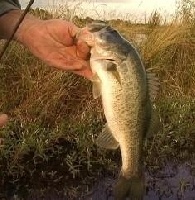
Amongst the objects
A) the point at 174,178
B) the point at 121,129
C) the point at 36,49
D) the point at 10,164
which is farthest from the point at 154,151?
the point at 121,129

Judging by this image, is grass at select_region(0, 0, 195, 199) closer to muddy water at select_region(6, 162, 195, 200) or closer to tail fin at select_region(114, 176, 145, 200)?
muddy water at select_region(6, 162, 195, 200)

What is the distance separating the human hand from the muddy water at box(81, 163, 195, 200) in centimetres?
233

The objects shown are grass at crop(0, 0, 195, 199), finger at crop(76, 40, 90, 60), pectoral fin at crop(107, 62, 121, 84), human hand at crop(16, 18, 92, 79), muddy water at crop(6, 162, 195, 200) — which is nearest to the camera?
pectoral fin at crop(107, 62, 121, 84)

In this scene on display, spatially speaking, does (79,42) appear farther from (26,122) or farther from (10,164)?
(26,122)

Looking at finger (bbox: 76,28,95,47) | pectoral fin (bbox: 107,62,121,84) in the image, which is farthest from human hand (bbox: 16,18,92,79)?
pectoral fin (bbox: 107,62,121,84)

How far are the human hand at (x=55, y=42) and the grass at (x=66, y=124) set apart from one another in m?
2.40

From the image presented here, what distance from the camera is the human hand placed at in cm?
263

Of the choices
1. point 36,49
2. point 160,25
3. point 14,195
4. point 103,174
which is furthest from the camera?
point 160,25

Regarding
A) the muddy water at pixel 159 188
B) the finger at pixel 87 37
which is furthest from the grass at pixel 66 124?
the finger at pixel 87 37

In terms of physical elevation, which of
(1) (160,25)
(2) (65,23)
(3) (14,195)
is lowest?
(3) (14,195)

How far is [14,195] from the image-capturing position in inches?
191

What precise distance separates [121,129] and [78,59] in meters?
0.52

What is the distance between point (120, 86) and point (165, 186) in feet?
10.2

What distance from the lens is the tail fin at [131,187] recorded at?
2461mm
